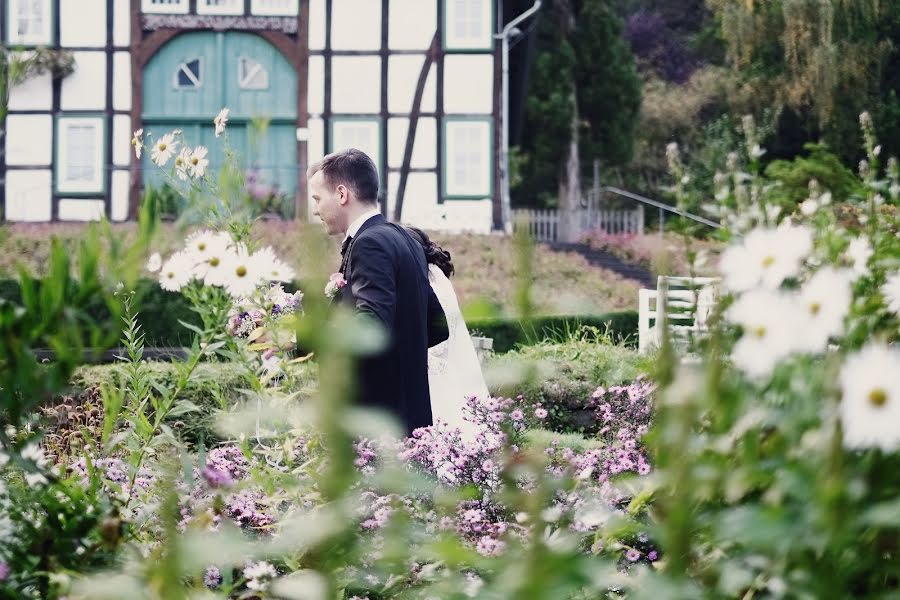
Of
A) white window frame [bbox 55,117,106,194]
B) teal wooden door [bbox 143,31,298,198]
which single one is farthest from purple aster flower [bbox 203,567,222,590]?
white window frame [bbox 55,117,106,194]

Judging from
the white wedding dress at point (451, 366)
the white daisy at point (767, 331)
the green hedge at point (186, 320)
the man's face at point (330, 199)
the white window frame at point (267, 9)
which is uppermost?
the white window frame at point (267, 9)

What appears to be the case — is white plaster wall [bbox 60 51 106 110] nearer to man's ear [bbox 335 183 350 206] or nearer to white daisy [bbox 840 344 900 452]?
man's ear [bbox 335 183 350 206]

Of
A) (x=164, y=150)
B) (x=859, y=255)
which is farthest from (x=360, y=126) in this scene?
(x=859, y=255)

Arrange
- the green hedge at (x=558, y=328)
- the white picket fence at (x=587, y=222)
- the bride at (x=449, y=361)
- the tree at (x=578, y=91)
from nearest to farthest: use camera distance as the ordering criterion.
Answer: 1. the bride at (x=449, y=361)
2. the green hedge at (x=558, y=328)
3. the white picket fence at (x=587, y=222)
4. the tree at (x=578, y=91)

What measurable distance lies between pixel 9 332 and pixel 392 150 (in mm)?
18392

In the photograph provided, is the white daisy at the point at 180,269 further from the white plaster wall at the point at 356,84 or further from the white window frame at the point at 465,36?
the white window frame at the point at 465,36

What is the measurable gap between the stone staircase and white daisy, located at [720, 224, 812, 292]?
1625 centimetres

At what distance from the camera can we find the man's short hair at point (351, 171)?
350 centimetres

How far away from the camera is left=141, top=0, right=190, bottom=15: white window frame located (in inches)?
755

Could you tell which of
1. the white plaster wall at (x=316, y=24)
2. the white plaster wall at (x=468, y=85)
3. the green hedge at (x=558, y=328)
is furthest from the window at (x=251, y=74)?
the green hedge at (x=558, y=328)

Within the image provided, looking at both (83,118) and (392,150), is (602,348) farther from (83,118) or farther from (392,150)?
(83,118)

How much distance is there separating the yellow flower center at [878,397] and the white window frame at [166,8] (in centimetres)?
1936

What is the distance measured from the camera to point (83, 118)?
19.2 meters

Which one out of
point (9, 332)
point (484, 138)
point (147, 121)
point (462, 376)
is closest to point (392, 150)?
point (484, 138)
